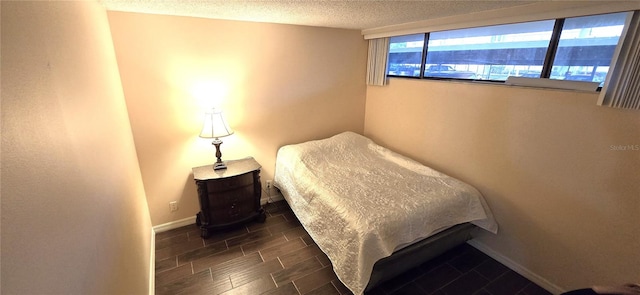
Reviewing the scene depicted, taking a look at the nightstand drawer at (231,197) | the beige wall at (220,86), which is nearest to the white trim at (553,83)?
the beige wall at (220,86)

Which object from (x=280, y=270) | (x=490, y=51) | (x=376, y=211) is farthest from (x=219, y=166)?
(x=490, y=51)

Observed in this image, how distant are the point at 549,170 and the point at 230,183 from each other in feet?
8.48

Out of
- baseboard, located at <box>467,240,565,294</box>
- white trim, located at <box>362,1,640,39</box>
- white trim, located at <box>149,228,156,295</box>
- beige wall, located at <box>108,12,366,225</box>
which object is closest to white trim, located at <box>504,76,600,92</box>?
white trim, located at <box>362,1,640,39</box>

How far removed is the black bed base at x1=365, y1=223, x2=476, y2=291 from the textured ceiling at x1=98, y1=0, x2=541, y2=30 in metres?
1.71

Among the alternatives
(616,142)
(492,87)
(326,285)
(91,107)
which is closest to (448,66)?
(492,87)

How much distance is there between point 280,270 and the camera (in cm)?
213

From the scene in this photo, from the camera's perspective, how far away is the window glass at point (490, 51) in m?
1.93

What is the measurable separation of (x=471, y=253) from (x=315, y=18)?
259cm

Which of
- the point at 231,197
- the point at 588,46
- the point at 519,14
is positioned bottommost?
the point at 231,197

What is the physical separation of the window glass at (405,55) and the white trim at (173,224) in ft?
9.30

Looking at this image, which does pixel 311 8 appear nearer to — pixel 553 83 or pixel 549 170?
pixel 553 83

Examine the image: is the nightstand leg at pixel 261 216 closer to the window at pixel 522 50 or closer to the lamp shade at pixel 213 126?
the lamp shade at pixel 213 126

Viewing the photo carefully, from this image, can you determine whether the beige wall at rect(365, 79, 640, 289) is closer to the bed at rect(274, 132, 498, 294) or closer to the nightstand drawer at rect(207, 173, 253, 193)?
the bed at rect(274, 132, 498, 294)

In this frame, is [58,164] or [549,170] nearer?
[58,164]
